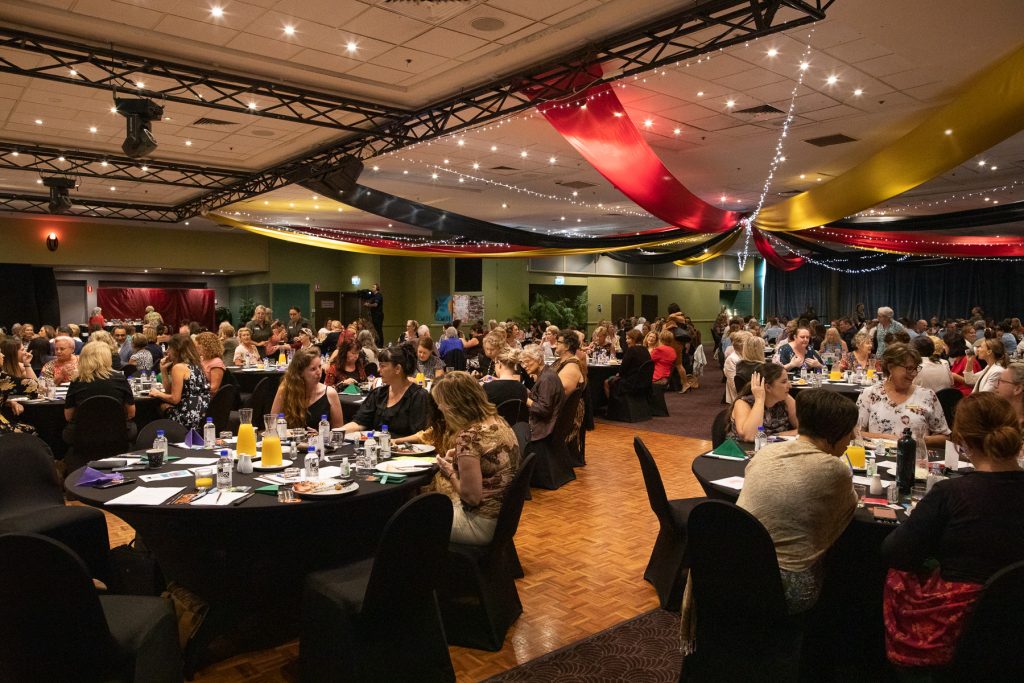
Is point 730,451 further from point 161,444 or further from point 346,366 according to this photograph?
point 346,366

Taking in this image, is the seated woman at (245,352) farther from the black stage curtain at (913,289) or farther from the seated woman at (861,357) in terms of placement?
the black stage curtain at (913,289)

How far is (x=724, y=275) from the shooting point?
25953 millimetres

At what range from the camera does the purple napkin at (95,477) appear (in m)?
3.31

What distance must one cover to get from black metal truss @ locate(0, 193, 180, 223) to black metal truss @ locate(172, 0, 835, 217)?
21.4 feet

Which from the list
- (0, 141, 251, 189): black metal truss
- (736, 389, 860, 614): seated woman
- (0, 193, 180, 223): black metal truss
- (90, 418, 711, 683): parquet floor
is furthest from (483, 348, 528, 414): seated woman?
(0, 193, 180, 223): black metal truss

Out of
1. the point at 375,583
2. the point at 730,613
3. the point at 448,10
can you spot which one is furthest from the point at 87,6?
the point at 730,613

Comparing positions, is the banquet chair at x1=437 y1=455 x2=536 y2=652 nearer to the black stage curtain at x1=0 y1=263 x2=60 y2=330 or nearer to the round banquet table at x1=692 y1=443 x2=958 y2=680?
the round banquet table at x1=692 y1=443 x2=958 y2=680

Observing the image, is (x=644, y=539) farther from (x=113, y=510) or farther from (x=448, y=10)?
(x=448, y=10)

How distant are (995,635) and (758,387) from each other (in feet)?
7.19

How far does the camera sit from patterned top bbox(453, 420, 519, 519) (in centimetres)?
343

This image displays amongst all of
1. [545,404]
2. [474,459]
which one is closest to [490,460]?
[474,459]

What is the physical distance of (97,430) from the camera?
18.6 feet

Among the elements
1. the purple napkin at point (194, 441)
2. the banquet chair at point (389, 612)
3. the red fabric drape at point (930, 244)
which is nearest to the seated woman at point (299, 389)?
the purple napkin at point (194, 441)

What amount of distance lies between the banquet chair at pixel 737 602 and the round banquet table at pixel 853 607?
1.08 ft
